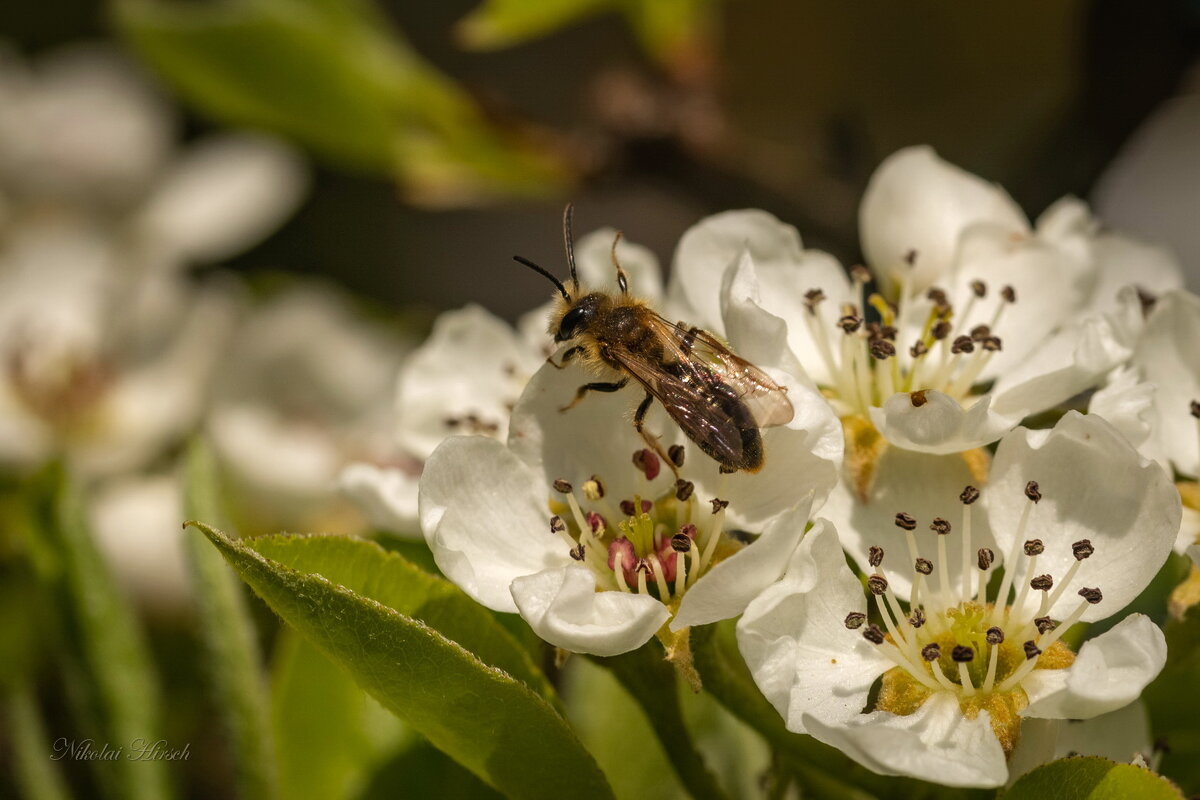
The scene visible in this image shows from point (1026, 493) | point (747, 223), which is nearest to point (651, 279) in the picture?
point (747, 223)

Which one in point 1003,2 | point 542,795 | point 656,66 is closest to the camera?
point 542,795

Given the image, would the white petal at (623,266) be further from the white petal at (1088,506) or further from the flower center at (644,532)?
the white petal at (1088,506)

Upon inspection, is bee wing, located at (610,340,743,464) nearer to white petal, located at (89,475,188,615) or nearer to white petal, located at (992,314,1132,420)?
white petal, located at (992,314,1132,420)

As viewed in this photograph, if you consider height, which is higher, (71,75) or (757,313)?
(757,313)

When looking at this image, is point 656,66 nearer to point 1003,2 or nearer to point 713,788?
point 1003,2

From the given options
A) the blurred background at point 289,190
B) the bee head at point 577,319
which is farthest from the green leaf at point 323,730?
the bee head at point 577,319

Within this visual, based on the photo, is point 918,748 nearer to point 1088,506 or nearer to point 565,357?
point 1088,506

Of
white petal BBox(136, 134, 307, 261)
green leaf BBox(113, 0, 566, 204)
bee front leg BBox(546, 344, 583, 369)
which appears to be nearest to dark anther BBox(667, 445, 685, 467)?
bee front leg BBox(546, 344, 583, 369)
